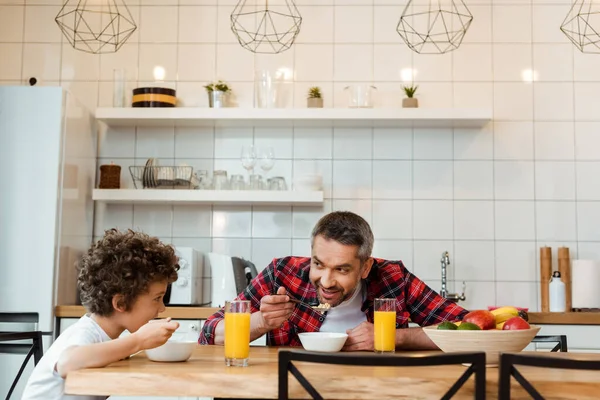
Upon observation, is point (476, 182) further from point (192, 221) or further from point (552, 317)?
point (192, 221)

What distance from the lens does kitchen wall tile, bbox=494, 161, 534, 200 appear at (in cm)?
424

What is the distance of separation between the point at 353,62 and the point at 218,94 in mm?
775

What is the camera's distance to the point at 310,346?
1.94m

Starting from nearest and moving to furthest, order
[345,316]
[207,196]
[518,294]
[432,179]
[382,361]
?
[382,361] < [345,316] < [207,196] < [518,294] < [432,179]

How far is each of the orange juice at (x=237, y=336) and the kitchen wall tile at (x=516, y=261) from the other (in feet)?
8.80

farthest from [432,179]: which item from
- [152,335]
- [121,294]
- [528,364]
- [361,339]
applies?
[528,364]

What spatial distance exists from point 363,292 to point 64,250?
1941mm

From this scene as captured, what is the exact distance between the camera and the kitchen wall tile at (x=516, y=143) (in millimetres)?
4254

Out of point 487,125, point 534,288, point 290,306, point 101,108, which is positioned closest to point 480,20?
point 487,125

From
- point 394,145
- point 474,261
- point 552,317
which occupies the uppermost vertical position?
point 394,145

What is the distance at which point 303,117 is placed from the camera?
4.08 metres

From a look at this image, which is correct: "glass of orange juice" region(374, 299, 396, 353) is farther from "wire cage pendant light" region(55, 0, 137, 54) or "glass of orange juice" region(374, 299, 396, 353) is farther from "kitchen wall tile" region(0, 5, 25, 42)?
"kitchen wall tile" region(0, 5, 25, 42)

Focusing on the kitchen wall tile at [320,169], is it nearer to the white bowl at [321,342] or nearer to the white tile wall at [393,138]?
the white tile wall at [393,138]

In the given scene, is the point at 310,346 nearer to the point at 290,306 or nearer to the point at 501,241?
the point at 290,306
